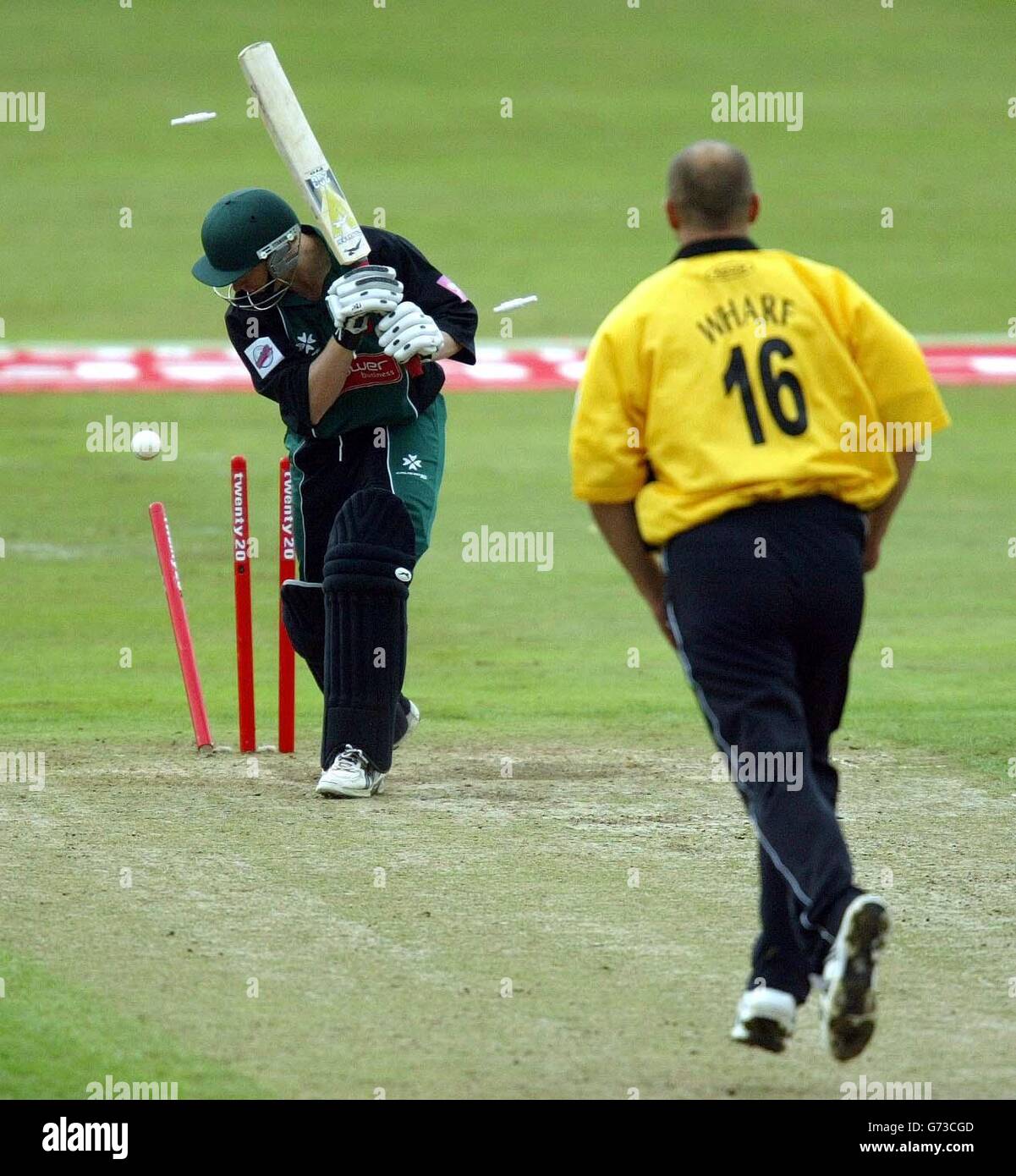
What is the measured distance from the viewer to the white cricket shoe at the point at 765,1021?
169 inches

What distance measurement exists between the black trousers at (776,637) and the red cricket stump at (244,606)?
3.66 metres

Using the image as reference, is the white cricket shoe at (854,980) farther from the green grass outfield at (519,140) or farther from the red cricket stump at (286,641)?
the green grass outfield at (519,140)

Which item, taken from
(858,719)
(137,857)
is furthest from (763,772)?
(858,719)

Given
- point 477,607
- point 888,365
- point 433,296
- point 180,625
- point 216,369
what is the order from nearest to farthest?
point 888,365 < point 433,296 < point 180,625 < point 477,607 < point 216,369

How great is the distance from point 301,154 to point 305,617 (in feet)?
5.47

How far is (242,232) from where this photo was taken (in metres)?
6.81

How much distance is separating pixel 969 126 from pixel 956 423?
1805 cm
